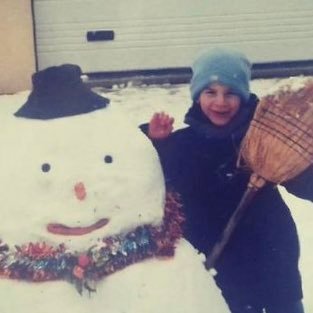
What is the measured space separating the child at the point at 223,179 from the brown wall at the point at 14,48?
489cm

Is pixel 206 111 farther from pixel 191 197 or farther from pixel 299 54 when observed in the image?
pixel 299 54

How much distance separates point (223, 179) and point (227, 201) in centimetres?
7

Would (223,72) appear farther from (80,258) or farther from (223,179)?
(80,258)

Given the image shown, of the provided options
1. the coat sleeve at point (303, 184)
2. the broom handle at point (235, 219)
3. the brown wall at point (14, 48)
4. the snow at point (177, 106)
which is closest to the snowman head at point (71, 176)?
the broom handle at point (235, 219)

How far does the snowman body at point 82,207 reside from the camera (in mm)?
2268

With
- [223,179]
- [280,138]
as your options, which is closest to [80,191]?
[223,179]

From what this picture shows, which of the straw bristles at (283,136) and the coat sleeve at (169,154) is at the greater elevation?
the straw bristles at (283,136)

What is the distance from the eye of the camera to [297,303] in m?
2.72

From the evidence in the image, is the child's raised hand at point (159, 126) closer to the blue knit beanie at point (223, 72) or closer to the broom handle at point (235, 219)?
the blue knit beanie at point (223, 72)

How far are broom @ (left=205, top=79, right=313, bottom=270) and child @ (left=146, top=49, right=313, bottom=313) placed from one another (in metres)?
0.09

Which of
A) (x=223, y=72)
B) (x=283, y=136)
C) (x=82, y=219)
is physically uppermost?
(x=223, y=72)

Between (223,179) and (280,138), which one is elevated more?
(280,138)

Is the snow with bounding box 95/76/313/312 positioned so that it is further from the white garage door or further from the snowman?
the snowman

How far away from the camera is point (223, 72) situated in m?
2.50
